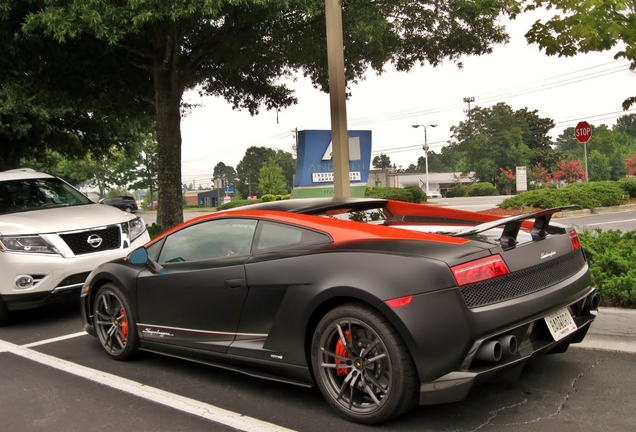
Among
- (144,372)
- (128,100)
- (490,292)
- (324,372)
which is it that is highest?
(128,100)

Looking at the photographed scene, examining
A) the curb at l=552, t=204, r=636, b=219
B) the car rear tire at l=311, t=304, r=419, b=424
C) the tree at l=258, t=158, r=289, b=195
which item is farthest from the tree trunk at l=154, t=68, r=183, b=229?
the tree at l=258, t=158, r=289, b=195

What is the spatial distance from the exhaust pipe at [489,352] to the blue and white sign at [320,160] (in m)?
7.37

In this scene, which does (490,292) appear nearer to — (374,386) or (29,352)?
(374,386)

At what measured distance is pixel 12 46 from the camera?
11.5 meters

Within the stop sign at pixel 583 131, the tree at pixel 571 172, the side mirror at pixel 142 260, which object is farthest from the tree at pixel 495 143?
the side mirror at pixel 142 260

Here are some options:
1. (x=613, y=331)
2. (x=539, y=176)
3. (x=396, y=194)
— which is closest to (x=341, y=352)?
(x=613, y=331)

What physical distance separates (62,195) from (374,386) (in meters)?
6.17

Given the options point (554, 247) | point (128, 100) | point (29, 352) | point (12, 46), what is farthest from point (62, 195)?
point (128, 100)

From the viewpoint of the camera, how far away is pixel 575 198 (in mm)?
20672

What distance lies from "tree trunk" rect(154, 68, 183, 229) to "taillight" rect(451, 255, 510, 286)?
10820 millimetres

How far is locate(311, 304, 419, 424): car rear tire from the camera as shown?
10.3ft

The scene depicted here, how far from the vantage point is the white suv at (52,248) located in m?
6.23

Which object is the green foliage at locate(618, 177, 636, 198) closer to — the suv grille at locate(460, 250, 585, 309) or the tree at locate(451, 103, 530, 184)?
the suv grille at locate(460, 250, 585, 309)

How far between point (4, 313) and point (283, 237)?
169 inches
